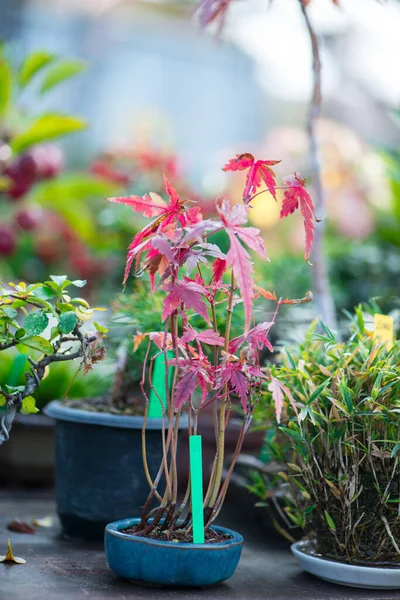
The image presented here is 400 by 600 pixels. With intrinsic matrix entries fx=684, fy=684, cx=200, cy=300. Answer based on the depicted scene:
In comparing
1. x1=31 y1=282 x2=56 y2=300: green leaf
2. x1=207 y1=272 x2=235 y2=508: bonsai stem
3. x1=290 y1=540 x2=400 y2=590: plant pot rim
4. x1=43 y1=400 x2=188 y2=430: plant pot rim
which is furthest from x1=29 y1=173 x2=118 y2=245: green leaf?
x1=290 y1=540 x2=400 y2=590: plant pot rim

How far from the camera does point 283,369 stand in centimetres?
133

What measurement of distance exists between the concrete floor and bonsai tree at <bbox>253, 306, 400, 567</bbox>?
0.09 metres

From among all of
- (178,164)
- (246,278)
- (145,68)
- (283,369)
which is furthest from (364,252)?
(145,68)

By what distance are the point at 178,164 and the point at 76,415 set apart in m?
1.80

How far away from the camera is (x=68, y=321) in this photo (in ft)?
3.75

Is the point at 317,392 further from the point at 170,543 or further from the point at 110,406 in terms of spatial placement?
the point at 110,406

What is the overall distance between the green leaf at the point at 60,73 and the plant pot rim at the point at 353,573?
5.63 feet

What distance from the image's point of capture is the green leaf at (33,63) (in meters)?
2.18

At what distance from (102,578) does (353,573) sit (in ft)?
1.45

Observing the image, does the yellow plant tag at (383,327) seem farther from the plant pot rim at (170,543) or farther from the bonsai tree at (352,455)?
the plant pot rim at (170,543)

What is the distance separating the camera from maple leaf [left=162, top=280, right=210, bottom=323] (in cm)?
104

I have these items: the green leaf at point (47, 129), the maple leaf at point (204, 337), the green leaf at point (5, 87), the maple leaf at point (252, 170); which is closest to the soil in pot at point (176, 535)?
the maple leaf at point (204, 337)

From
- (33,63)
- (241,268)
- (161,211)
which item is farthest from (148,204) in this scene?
(33,63)

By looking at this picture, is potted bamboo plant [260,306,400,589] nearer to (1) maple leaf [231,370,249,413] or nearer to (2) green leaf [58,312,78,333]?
(1) maple leaf [231,370,249,413]
